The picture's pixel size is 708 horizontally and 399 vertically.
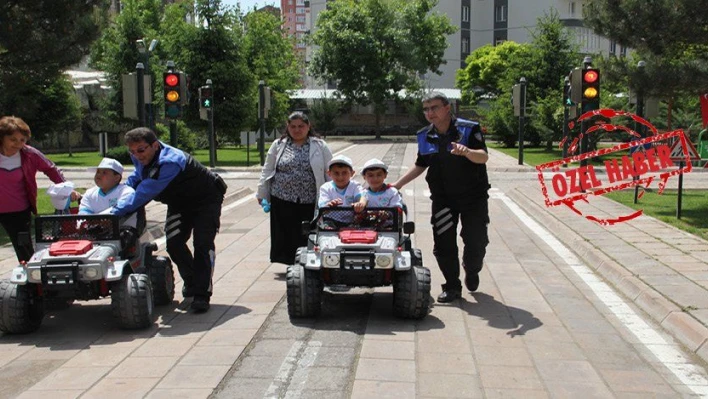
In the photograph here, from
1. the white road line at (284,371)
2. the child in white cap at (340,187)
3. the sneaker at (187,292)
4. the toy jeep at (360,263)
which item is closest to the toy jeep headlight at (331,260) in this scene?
the toy jeep at (360,263)

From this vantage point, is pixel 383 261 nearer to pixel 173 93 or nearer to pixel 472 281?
pixel 472 281

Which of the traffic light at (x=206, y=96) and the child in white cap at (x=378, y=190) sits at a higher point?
the traffic light at (x=206, y=96)

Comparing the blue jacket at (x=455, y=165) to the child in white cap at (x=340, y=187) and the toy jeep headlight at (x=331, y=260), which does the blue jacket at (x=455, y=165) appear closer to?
the child in white cap at (x=340, y=187)

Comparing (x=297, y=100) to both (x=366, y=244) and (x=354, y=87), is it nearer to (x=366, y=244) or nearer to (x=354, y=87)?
(x=354, y=87)

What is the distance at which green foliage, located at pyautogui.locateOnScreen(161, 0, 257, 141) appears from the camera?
114ft

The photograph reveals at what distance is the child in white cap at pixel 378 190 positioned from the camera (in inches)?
274

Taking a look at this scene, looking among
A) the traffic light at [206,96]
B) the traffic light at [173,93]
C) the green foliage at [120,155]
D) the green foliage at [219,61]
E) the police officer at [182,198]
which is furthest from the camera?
the green foliage at [219,61]

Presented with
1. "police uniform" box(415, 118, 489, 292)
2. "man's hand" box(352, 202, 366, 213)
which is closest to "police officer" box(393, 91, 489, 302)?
"police uniform" box(415, 118, 489, 292)

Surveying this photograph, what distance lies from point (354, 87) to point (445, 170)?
5906 centimetres

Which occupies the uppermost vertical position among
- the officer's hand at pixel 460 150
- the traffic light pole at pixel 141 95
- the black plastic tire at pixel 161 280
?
the traffic light pole at pixel 141 95

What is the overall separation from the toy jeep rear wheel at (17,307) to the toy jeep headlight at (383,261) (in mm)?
A: 2652

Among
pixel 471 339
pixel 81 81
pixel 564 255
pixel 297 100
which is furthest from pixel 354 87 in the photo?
pixel 471 339

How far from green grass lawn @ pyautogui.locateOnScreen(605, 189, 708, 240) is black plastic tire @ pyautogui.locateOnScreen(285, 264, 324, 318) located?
21.3 ft

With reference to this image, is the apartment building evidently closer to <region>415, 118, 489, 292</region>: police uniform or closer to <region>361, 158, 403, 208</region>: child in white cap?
<region>415, 118, 489, 292</region>: police uniform
